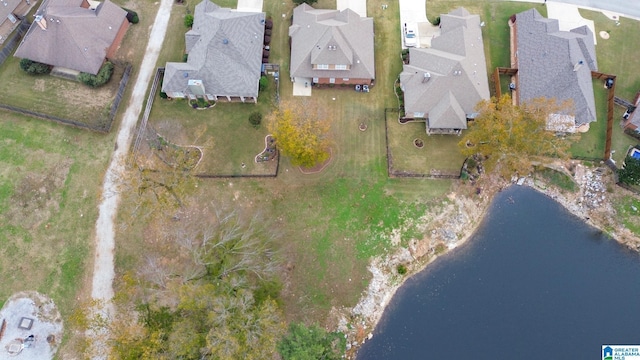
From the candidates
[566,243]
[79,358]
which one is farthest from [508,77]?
[79,358]

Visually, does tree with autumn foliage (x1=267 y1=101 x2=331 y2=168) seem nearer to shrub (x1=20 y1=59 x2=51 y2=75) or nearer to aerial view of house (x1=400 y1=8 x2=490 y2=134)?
aerial view of house (x1=400 y1=8 x2=490 y2=134)

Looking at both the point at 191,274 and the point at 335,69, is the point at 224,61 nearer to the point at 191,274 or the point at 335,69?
the point at 335,69

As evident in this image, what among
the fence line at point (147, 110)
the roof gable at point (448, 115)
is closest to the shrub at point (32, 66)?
the fence line at point (147, 110)

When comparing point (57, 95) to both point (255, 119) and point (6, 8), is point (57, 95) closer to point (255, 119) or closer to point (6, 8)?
point (6, 8)

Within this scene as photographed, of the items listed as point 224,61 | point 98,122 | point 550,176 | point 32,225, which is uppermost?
point 224,61

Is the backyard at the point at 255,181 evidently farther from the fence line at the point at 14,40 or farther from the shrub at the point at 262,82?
the fence line at the point at 14,40

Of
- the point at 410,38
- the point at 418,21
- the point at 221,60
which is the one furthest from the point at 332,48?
the point at 418,21
